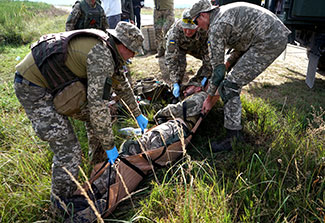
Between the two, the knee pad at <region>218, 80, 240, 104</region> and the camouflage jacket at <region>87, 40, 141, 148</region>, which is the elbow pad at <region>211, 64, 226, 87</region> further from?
the camouflage jacket at <region>87, 40, 141, 148</region>

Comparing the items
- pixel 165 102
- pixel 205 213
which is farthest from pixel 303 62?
pixel 205 213

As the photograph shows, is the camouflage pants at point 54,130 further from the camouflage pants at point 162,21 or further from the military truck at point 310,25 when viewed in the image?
the camouflage pants at point 162,21

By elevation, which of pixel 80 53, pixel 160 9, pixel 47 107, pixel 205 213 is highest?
pixel 160 9

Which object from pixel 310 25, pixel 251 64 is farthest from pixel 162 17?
pixel 251 64

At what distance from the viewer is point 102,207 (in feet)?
6.33

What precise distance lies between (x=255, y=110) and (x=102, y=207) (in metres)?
2.48

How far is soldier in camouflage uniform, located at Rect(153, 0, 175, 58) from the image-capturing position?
6.22 m

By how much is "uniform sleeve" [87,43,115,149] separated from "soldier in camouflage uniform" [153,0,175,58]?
184 inches

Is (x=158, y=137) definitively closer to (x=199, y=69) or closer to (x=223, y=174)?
(x=223, y=174)

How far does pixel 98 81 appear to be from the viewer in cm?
187

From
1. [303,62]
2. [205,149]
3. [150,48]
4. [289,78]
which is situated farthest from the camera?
[150,48]

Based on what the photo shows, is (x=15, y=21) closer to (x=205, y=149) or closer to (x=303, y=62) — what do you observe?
(x=205, y=149)

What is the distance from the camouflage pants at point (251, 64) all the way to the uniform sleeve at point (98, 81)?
1617 millimetres

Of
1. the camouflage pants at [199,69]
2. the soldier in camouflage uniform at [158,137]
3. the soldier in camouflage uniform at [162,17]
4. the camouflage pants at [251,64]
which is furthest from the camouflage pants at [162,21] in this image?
the camouflage pants at [251,64]
